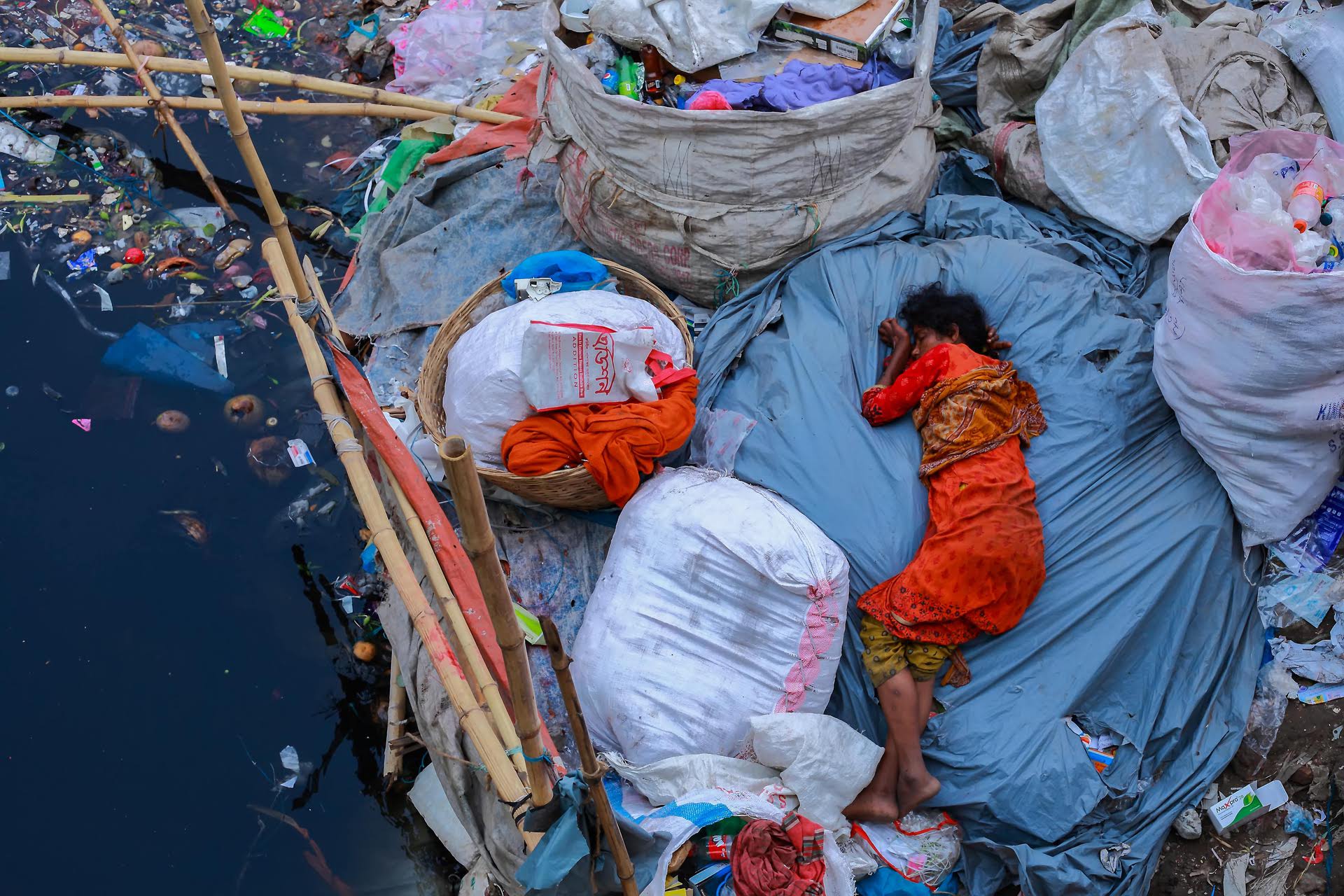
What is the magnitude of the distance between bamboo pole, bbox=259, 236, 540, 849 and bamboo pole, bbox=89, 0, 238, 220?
63.9 inches

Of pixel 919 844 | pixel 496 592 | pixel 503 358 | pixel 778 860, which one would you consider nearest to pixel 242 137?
pixel 503 358

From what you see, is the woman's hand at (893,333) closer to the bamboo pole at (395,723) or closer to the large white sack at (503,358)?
the large white sack at (503,358)

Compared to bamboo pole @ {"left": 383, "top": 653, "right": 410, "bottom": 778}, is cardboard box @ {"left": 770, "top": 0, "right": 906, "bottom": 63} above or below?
above

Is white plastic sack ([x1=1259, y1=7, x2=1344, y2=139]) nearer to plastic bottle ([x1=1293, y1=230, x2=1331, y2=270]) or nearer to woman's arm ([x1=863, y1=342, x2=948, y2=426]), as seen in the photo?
plastic bottle ([x1=1293, y1=230, x2=1331, y2=270])

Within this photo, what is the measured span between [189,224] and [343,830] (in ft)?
7.64

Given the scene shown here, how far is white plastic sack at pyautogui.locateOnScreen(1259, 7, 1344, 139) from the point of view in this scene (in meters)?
2.93

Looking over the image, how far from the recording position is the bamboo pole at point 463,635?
1.83m

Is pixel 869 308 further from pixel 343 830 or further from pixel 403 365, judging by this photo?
pixel 343 830

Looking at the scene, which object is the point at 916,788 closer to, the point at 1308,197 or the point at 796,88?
the point at 1308,197

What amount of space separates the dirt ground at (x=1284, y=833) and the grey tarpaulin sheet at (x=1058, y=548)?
96mm

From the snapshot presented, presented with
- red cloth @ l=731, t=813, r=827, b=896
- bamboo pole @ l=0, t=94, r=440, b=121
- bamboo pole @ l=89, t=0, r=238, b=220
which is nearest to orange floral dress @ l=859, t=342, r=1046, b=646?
red cloth @ l=731, t=813, r=827, b=896

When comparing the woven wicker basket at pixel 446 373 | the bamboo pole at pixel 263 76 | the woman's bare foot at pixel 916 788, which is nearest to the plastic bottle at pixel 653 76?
the woven wicker basket at pixel 446 373

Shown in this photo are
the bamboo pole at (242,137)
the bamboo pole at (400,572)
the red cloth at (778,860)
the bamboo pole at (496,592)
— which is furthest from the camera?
the red cloth at (778,860)

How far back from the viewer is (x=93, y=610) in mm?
2928
